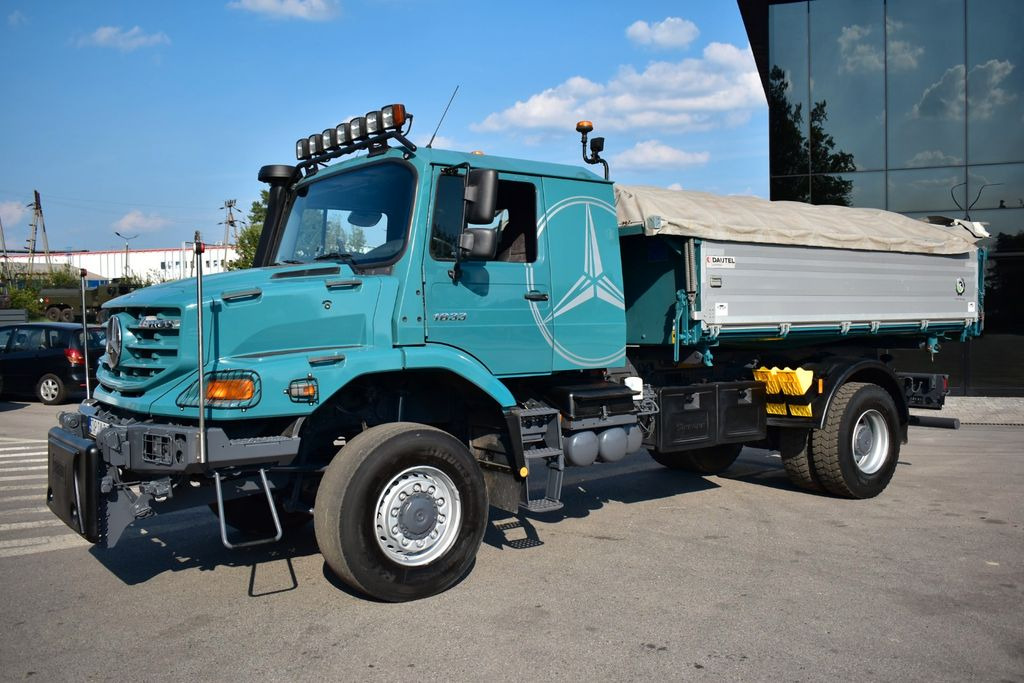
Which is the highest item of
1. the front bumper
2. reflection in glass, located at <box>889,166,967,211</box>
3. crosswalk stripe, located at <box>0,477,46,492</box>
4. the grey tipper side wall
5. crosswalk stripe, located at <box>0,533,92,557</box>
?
reflection in glass, located at <box>889,166,967,211</box>

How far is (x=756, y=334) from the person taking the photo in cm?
769

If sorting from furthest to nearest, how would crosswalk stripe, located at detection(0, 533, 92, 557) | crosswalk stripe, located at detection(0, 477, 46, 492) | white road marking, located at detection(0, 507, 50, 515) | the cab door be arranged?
crosswalk stripe, located at detection(0, 477, 46, 492) → white road marking, located at detection(0, 507, 50, 515) → crosswalk stripe, located at detection(0, 533, 92, 557) → the cab door

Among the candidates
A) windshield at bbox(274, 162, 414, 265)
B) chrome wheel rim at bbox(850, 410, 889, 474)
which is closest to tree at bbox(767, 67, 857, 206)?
chrome wheel rim at bbox(850, 410, 889, 474)

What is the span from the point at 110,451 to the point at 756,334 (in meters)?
5.17

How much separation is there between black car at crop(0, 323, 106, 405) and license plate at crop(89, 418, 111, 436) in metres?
12.5

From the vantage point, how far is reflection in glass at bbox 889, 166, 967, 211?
818 inches

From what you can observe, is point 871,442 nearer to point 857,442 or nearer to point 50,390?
point 857,442

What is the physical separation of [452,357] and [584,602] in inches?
67.7

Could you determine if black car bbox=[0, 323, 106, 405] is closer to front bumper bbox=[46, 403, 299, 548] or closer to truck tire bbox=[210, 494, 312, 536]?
truck tire bbox=[210, 494, 312, 536]

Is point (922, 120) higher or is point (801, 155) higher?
point (922, 120)

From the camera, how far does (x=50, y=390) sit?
17266mm

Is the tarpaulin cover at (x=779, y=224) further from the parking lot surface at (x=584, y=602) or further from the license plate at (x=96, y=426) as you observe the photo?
the license plate at (x=96, y=426)

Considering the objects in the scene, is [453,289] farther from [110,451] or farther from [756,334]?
[756,334]

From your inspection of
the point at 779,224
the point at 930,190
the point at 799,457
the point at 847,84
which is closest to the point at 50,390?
the point at 799,457
